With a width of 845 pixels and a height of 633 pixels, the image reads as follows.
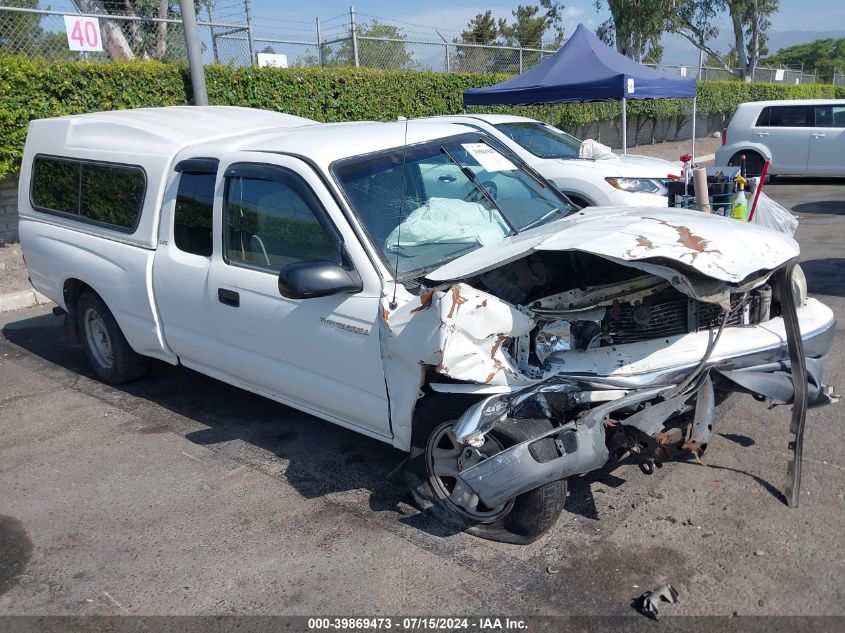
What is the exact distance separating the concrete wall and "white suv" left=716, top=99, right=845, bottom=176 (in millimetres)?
12925

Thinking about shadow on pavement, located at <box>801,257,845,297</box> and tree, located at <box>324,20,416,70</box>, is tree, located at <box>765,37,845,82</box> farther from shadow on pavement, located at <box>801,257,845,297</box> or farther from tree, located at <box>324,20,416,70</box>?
shadow on pavement, located at <box>801,257,845,297</box>

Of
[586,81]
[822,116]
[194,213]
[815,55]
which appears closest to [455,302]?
[194,213]

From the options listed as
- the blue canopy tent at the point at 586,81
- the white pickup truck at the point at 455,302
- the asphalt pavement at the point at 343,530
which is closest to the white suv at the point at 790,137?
the blue canopy tent at the point at 586,81

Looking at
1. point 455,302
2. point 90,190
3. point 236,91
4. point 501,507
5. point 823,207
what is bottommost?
point 823,207

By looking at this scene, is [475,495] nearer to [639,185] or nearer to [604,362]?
[604,362]

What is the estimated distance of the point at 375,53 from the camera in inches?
631

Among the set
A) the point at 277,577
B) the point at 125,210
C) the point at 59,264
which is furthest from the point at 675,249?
the point at 59,264

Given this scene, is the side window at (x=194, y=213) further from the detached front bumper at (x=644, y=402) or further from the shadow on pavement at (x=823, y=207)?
the shadow on pavement at (x=823, y=207)

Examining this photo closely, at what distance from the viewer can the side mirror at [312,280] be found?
354 cm

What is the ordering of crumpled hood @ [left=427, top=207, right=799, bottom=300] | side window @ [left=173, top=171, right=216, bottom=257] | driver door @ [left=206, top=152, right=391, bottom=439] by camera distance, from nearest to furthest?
crumpled hood @ [left=427, top=207, right=799, bottom=300], driver door @ [left=206, top=152, right=391, bottom=439], side window @ [left=173, top=171, right=216, bottom=257]

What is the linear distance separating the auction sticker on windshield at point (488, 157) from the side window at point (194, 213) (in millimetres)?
1613

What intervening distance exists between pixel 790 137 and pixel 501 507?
1416 centimetres

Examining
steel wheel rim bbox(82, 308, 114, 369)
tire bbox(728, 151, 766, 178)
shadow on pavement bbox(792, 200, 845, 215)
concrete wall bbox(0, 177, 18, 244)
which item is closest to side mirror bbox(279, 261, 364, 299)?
steel wheel rim bbox(82, 308, 114, 369)

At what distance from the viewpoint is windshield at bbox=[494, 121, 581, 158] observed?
31.6 feet
